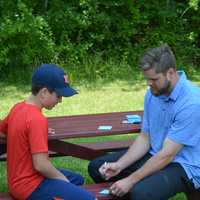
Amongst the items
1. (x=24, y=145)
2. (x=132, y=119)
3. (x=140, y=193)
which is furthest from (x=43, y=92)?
(x=132, y=119)

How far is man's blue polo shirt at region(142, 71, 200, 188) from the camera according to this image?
3.95 metres

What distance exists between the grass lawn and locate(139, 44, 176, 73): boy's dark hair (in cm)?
439

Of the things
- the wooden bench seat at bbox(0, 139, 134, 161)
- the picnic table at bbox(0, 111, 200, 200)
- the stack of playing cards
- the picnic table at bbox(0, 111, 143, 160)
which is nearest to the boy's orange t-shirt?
the picnic table at bbox(0, 111, 200, 200)

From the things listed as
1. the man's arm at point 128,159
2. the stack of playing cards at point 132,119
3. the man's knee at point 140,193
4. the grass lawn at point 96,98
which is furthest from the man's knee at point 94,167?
the grass lawn at point 96,98

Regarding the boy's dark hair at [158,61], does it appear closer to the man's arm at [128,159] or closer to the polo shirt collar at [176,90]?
the polo shirt collar at [176,90]

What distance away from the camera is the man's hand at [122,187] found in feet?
12.8

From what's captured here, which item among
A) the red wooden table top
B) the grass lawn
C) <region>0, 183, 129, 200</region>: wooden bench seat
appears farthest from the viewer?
the grass lawn

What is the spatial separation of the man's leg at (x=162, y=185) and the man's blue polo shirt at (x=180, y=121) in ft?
0.21

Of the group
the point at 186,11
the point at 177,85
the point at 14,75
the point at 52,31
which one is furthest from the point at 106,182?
the point at 186,11

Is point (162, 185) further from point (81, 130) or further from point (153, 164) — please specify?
point (81, 130)

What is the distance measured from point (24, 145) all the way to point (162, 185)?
2.97 ft

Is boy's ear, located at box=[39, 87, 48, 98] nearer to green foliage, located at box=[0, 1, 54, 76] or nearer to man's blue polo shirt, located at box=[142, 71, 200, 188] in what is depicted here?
man's blue polo shirt, located at box=[142, 71, 200, 188]

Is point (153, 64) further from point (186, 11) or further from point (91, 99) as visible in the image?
point (186, 11)

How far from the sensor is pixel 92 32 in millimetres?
12414
